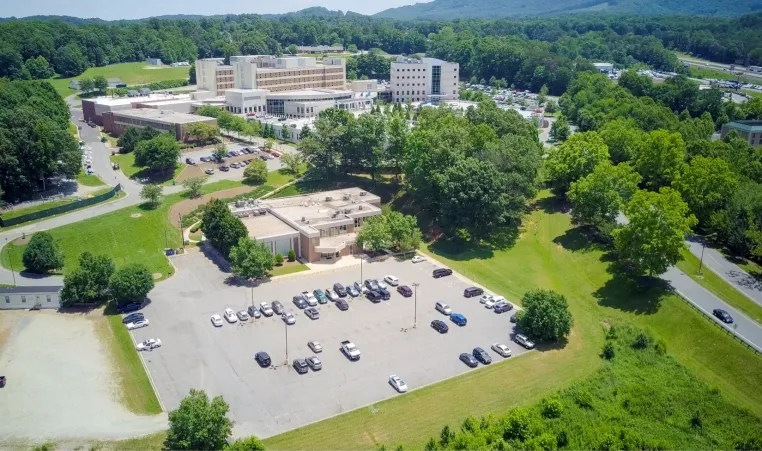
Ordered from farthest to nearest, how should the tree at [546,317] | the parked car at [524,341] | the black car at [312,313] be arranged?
the black car at [312,313] → the parked car at [524,341] → the tree at [546,317]

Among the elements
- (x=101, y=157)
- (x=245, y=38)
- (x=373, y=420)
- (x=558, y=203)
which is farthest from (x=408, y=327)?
(x=245, y=38)

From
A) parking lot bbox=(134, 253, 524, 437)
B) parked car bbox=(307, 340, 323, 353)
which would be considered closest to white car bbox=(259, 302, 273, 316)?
parking lot bbox=(134, 253, 524, 437)

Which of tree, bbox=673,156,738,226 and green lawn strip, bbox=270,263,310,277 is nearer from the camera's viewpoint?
green lawn strip, bbox=270,263,310,277

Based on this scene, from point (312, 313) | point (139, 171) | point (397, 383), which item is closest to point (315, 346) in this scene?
point (312, 313)

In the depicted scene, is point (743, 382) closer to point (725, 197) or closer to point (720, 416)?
point (720, 416)

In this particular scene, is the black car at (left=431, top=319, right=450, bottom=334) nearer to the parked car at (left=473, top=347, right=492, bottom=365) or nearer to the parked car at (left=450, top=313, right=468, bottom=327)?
the parked car at (left=450, top=313, right=468, bottom=327)

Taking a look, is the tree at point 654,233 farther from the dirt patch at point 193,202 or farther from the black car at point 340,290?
the dirt patch at point 193,202

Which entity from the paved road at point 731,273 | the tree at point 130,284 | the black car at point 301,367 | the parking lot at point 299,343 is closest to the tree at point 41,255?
the tree at point 130,284
